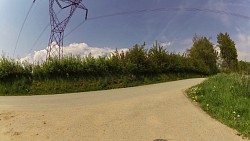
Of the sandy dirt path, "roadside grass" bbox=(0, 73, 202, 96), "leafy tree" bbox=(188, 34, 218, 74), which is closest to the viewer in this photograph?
the sandy dirt path

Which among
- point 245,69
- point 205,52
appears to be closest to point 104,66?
point 245,69

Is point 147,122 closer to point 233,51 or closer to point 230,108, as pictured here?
point 230,108

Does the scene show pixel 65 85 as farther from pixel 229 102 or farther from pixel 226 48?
pixel 226 48

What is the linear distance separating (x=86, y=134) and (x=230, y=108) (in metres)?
5.08

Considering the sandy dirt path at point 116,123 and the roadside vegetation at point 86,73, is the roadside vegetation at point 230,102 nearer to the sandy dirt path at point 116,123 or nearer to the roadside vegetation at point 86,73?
the sandy dirt path at point 116,123

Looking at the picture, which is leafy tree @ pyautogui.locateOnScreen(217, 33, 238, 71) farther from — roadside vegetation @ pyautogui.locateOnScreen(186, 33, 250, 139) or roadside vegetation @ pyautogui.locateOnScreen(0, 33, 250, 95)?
roadside vegetation @ pyautogui.locateOnScreen(186, 33, 250, 139)

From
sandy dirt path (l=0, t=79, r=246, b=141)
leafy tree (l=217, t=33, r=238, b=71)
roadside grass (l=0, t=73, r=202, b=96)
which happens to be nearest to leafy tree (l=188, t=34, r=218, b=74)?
leafy tree (l=217, t=33, r=238, b=71)

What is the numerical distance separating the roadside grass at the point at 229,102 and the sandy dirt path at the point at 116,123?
34 centimetres

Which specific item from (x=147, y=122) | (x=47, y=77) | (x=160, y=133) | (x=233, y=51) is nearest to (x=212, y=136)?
(x=160, y=133)

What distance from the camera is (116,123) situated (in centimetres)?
851

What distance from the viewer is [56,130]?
7949mm

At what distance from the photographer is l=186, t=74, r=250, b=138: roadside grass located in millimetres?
8310

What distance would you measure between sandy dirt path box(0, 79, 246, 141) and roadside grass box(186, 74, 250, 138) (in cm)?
34

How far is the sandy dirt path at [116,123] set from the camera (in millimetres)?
7262
